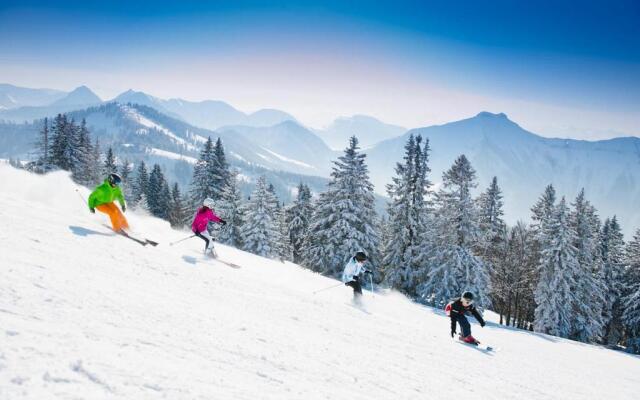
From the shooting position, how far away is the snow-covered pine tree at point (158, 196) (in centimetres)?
6456

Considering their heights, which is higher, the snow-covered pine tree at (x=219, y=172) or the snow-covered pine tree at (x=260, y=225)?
the snow-covered pine tree at (x=219, y=172)

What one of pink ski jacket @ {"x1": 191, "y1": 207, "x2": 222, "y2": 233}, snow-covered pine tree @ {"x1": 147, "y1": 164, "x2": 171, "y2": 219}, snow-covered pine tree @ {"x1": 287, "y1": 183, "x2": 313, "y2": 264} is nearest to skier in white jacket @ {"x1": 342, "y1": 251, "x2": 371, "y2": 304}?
pink ski jacket @ {"x1": 191, "y1": 207, "x2": 222, "y2": 233}

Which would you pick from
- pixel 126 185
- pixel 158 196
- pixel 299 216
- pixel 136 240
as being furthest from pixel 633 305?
pixel 126 185

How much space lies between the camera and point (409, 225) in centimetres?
3219

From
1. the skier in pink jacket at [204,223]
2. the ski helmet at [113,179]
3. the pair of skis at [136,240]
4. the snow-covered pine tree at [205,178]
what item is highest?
the snow-covered pine tree at [205,178]

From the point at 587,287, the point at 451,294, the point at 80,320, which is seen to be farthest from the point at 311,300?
the point at 587,287

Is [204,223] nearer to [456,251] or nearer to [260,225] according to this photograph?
[456,251]

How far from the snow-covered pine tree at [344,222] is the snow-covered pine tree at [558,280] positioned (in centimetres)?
1429

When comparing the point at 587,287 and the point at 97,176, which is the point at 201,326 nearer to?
the point at 587,287

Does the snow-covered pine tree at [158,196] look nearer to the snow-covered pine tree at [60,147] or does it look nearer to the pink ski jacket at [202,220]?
the snow-covered pine tree at [60,147]

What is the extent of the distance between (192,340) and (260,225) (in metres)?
30.1

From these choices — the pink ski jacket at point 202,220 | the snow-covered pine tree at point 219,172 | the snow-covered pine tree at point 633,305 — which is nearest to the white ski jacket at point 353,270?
the pink ski jacket at point 202,220

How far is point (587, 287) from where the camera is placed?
3419cm

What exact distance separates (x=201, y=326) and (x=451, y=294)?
81.7ft
